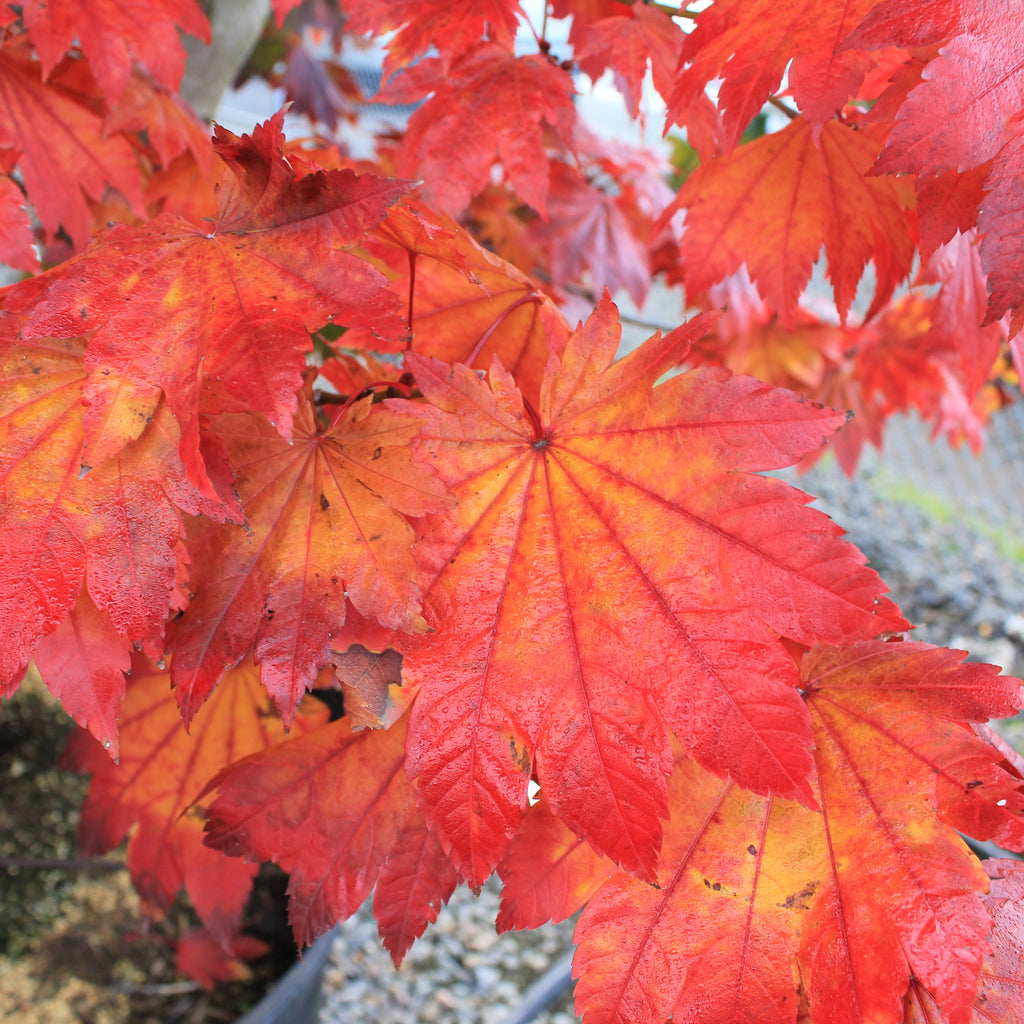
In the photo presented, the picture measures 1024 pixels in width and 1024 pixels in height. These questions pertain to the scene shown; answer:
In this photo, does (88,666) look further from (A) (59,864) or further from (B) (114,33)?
(A) (59,864)

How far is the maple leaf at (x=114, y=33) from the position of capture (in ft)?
2.54

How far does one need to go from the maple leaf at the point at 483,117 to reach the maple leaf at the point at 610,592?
398 mm

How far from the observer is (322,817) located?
0.58 metres

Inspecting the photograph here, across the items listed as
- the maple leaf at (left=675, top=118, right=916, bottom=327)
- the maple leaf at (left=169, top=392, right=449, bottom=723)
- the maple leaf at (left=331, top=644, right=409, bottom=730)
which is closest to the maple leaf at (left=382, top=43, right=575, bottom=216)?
the maple leaf at (left=675, top=118, right=916, bottom=327)

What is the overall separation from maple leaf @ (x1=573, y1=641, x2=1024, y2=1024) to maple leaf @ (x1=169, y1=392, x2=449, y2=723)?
24cm

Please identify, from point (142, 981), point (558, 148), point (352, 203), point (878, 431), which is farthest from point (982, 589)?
point (352, 203)

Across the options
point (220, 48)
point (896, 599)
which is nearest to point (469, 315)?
point (220, 48)

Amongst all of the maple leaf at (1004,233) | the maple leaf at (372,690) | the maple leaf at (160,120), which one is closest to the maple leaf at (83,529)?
the maple leaf at (372,690)

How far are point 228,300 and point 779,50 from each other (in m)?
0.46

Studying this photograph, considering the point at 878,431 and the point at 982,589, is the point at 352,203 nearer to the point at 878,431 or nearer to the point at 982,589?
the point at 878,431

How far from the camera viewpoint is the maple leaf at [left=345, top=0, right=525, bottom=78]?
2.71 feet

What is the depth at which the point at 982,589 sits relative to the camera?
3568mm

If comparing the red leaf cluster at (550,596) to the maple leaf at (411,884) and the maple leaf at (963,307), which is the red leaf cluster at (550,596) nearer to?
the maple leaf at (411,884)

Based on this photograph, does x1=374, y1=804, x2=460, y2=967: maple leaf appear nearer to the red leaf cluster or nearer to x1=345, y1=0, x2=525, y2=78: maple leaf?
the red leaf cluster
